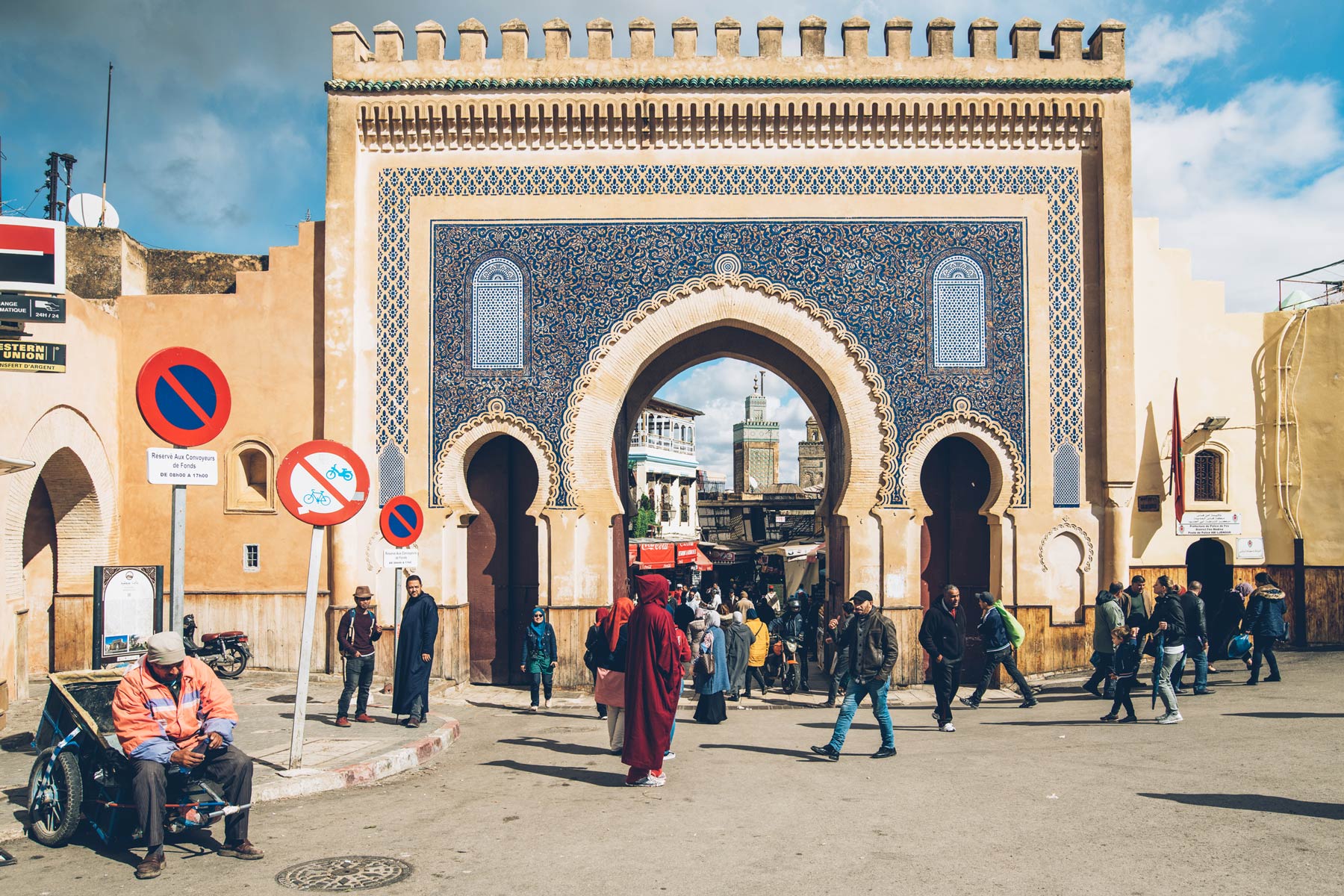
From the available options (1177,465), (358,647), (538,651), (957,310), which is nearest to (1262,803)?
(358,647)

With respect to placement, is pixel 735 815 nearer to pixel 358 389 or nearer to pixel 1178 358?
pixel 358 389

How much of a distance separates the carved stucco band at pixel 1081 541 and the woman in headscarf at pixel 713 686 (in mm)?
5530

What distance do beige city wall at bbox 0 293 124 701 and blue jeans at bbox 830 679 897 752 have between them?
27.6 feet

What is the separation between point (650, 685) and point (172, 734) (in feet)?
10.6

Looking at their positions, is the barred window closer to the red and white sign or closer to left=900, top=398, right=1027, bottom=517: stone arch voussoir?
left=900, top=398, right=1027, bottom=517: stone arch voussoir

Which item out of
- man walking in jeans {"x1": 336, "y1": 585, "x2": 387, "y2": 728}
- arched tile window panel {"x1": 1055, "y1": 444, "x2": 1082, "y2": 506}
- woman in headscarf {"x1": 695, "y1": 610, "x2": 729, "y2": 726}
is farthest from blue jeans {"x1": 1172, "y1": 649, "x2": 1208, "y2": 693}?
man walking in jeans {"x1": 336, "y1": 585, "x2": 387, "y2": 728}

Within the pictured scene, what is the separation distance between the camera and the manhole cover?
5.36m

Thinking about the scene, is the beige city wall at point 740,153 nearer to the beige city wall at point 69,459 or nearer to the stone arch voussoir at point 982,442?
the stone arch voussoir at point 982,442

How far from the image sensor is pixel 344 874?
555 centimetres

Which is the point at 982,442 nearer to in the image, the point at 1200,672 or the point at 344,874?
the point at 1200,672

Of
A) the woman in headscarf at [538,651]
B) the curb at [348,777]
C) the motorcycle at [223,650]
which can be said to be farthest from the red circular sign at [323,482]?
the motorcycle at [223,650]

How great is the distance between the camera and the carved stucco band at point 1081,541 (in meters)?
14.8

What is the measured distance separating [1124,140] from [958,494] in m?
5.44

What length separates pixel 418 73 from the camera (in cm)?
1511
